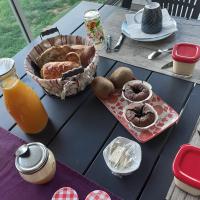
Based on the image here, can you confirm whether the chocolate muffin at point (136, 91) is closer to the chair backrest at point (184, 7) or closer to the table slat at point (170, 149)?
the table slat at point (170, 149)

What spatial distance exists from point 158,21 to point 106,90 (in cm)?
35

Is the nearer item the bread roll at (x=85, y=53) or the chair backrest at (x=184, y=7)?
the bread roll at (x=85, y=53)

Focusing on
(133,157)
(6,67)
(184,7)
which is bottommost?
(184,7)

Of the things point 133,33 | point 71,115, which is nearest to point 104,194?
point 71,115

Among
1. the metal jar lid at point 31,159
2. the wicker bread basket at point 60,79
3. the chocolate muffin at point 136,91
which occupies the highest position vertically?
the metal jar lid at point 31,159

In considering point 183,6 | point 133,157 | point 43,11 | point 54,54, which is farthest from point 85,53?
point 43,11

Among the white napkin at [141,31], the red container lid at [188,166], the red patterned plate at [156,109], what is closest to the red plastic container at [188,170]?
the red container lid at [188,166]

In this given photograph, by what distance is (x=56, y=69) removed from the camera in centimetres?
77

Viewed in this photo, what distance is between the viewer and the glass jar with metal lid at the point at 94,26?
3.11 feet

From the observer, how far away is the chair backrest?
1220 millimetres

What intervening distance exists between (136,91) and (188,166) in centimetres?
28

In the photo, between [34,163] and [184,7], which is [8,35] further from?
[34,163]

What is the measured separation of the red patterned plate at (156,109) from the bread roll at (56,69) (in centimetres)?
14

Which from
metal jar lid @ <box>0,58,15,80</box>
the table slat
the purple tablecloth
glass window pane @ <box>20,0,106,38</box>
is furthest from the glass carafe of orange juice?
glass window pane @ <box>20,0,106,38</box>
